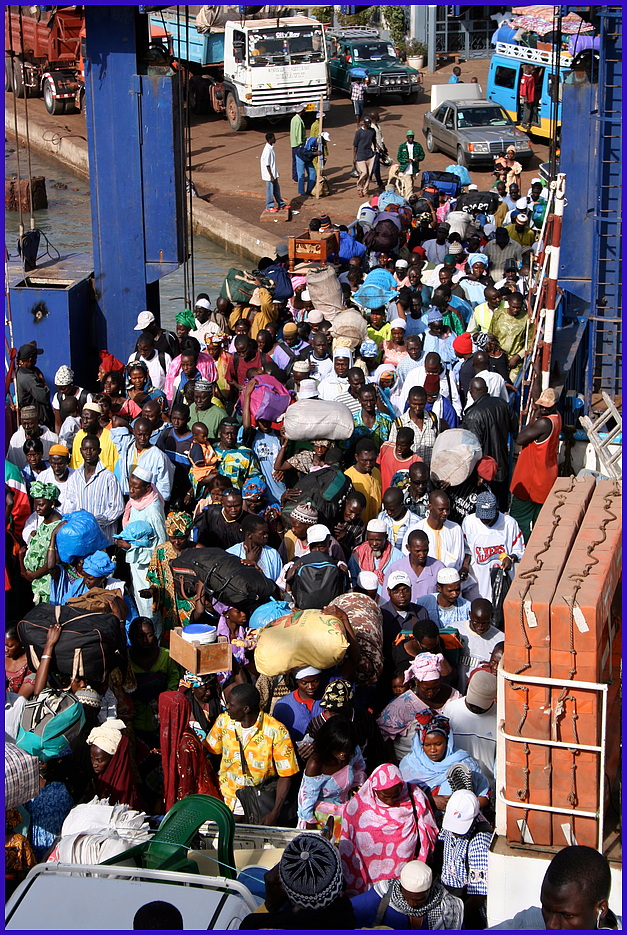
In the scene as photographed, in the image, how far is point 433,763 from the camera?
17.9 ft

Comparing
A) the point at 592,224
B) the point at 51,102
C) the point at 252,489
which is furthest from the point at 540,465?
the point at 51,102

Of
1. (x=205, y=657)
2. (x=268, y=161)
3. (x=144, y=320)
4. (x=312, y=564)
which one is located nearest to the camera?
(x=205, y=657)

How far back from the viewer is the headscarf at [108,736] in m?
5.45

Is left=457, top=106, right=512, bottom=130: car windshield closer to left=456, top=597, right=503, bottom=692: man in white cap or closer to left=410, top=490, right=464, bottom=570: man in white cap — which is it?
left=410, top=490, right=464, bottom=570: man in white cap

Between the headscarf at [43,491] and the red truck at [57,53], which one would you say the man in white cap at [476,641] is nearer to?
the headscarf at [43,491]

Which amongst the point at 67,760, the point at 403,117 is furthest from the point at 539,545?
the point at 403,117

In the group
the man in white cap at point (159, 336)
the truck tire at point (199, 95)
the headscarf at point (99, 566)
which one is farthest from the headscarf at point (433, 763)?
the truck tire at point (199, 95)

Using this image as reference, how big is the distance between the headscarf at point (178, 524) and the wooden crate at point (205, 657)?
158 cm

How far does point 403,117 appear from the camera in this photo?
27.2 metres

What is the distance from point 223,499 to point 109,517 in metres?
→ 0.95

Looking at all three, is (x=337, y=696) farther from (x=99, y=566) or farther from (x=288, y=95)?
(x=288, y=95)

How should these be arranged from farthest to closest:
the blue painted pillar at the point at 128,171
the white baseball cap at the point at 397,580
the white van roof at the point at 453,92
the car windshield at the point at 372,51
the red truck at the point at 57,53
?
the car windshield at the point at 372,51
the red truck at the point at 57,53
the white van roof at the point at 453,92
the blue painted pillar at the point at 128,171
the white baseball cap at the point at 397,580

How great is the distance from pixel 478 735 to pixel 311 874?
63.2 inches

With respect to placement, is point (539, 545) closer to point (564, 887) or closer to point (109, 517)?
point (564, 887)
